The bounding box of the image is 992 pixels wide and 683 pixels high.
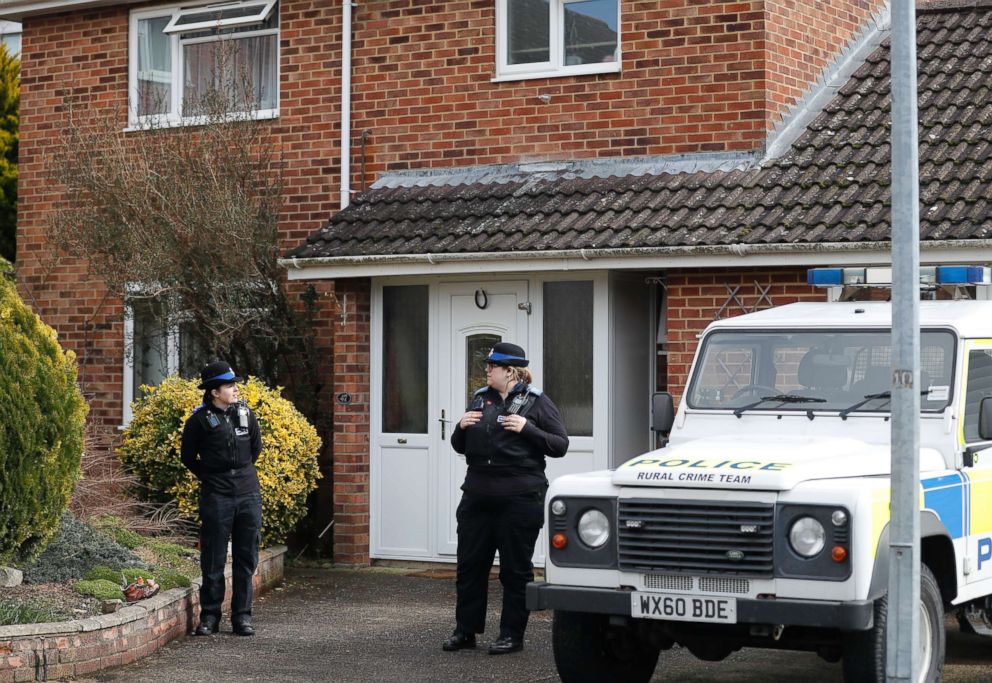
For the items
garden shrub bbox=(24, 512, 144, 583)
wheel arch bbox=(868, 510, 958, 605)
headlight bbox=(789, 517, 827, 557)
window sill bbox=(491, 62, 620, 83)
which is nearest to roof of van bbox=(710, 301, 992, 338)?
wheel arch bbox=(868, 510, 958, 605)

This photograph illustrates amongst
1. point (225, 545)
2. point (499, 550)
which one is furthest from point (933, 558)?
point (225, 545)

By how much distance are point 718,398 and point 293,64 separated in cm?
693

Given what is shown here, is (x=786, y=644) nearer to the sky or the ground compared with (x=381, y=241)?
nearer to the ground

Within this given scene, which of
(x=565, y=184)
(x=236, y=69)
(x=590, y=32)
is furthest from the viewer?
(x=236, y=69)

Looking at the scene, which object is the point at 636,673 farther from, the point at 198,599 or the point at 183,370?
the point at 183,370

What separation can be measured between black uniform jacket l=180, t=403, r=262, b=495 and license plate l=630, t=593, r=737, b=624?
3475 millimetres

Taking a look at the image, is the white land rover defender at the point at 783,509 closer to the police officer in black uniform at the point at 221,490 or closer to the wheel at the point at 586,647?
the wheel at the point at 586,647

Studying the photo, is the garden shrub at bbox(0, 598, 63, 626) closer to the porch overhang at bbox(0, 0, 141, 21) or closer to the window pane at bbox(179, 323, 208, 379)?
the window pane at bbox(179, 323, 208, 379)

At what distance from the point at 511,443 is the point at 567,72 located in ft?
15.5

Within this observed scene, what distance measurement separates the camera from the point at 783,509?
7.02 meters

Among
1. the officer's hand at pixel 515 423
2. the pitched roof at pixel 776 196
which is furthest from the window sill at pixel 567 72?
the officer's hand at pixel 515 423

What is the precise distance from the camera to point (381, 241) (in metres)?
12.4

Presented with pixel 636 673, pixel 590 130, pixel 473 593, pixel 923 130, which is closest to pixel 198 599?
pixel 473 593

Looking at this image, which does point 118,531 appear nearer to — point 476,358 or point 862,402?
point 476,358
